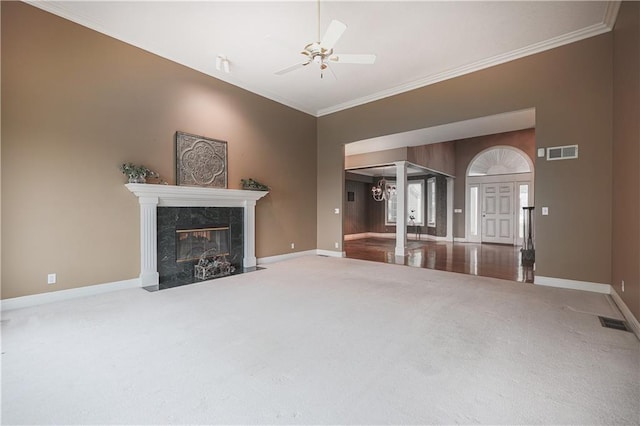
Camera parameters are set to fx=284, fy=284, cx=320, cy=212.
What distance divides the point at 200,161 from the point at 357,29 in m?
3.33

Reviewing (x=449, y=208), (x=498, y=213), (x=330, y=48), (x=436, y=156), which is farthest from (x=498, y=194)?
(x=330, y=48)

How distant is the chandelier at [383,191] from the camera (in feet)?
38.3

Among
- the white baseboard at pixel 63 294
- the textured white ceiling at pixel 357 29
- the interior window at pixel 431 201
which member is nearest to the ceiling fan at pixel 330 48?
the textured white ceiling at pixel 357 29

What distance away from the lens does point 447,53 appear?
4625mm

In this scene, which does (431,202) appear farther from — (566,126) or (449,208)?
(566,126)

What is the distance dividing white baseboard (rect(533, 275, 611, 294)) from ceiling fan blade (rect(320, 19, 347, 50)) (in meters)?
4.56

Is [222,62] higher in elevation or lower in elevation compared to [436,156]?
higher

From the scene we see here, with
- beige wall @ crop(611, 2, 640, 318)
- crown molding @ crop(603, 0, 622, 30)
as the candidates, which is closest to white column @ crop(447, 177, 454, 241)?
beige wall @ crop(611, 2, 640, 318)

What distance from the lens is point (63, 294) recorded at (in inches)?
145

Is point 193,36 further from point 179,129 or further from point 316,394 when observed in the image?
point 316,394

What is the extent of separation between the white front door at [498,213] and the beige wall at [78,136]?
912 centimetres

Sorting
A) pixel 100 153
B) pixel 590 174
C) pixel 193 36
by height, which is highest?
pixel 193 36

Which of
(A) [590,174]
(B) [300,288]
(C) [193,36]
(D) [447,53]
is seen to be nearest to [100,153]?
(C) [193,36]

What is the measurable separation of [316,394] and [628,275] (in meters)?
3.64
